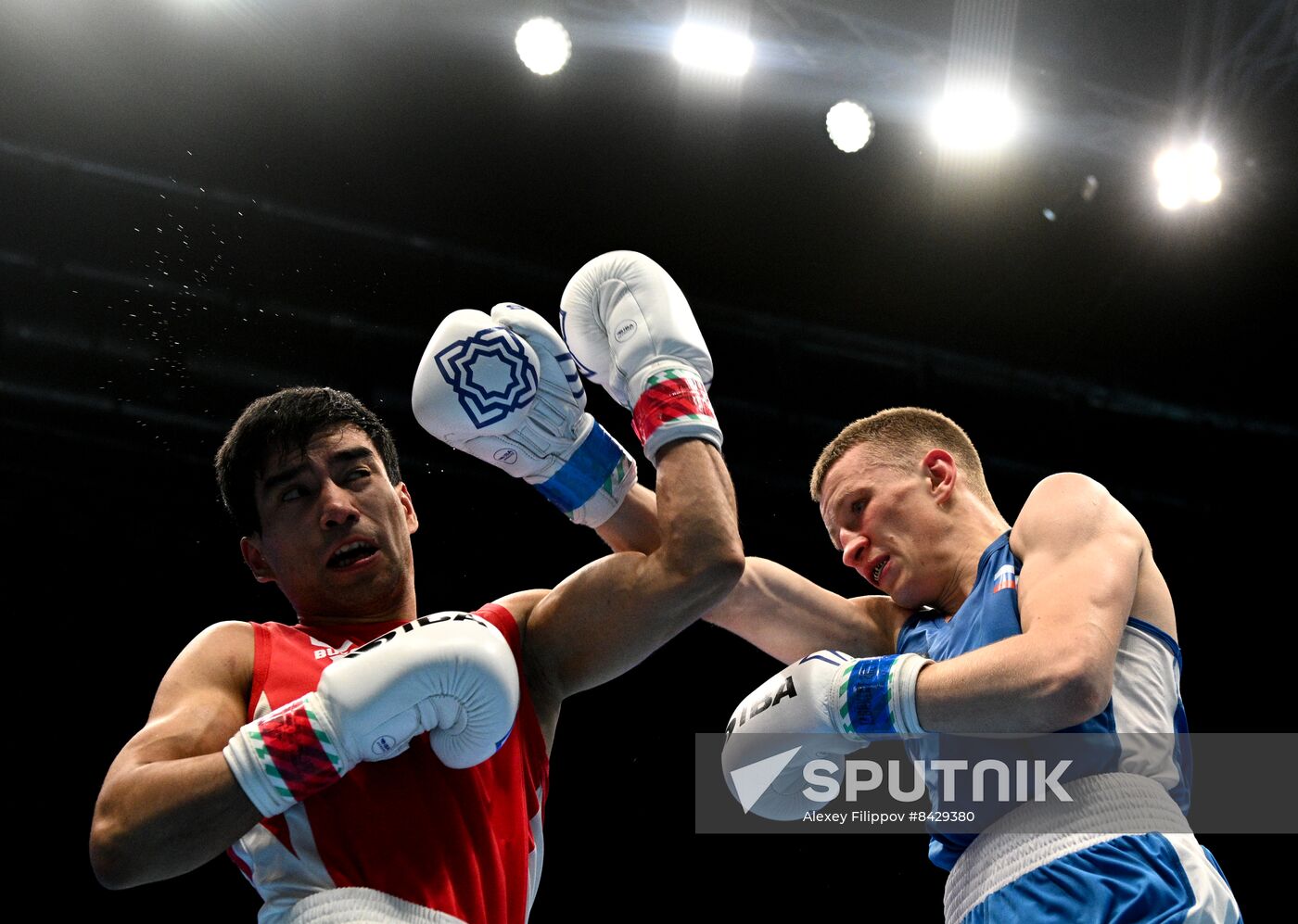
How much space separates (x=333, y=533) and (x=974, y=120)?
4308 millimetres

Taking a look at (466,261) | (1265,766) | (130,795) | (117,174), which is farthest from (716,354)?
(130,795)

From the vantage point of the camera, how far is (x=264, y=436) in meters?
2.29

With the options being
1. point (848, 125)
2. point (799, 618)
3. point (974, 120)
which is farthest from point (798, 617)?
point (974, 120)

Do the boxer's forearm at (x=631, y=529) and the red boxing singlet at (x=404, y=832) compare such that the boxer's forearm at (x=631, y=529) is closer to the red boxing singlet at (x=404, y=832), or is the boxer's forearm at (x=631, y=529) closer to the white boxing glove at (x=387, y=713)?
the red boxing singlet at (x=404, y=832)

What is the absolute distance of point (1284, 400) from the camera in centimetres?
647

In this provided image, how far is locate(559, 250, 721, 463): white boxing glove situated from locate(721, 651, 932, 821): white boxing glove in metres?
0.48

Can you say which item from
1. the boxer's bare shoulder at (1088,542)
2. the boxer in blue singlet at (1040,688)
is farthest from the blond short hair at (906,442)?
the boxer's bare shoulder at (1088,542)

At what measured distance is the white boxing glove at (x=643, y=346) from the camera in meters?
2.09

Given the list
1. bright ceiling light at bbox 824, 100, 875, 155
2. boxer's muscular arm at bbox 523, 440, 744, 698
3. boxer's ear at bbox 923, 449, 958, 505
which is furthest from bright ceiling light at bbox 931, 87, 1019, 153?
boxer's muscular arm at bbox 523, 440, 744, 698

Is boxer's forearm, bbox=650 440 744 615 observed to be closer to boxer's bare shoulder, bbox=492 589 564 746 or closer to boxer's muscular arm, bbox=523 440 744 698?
boxer's muscular arm, bbox=523 440 744 698

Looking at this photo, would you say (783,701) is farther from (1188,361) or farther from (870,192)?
(1188,361)

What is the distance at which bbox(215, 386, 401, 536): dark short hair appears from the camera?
2.28 meters

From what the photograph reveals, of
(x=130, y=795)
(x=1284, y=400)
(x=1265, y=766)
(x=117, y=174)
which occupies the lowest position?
(x=130, y=795)

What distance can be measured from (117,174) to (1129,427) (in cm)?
528
